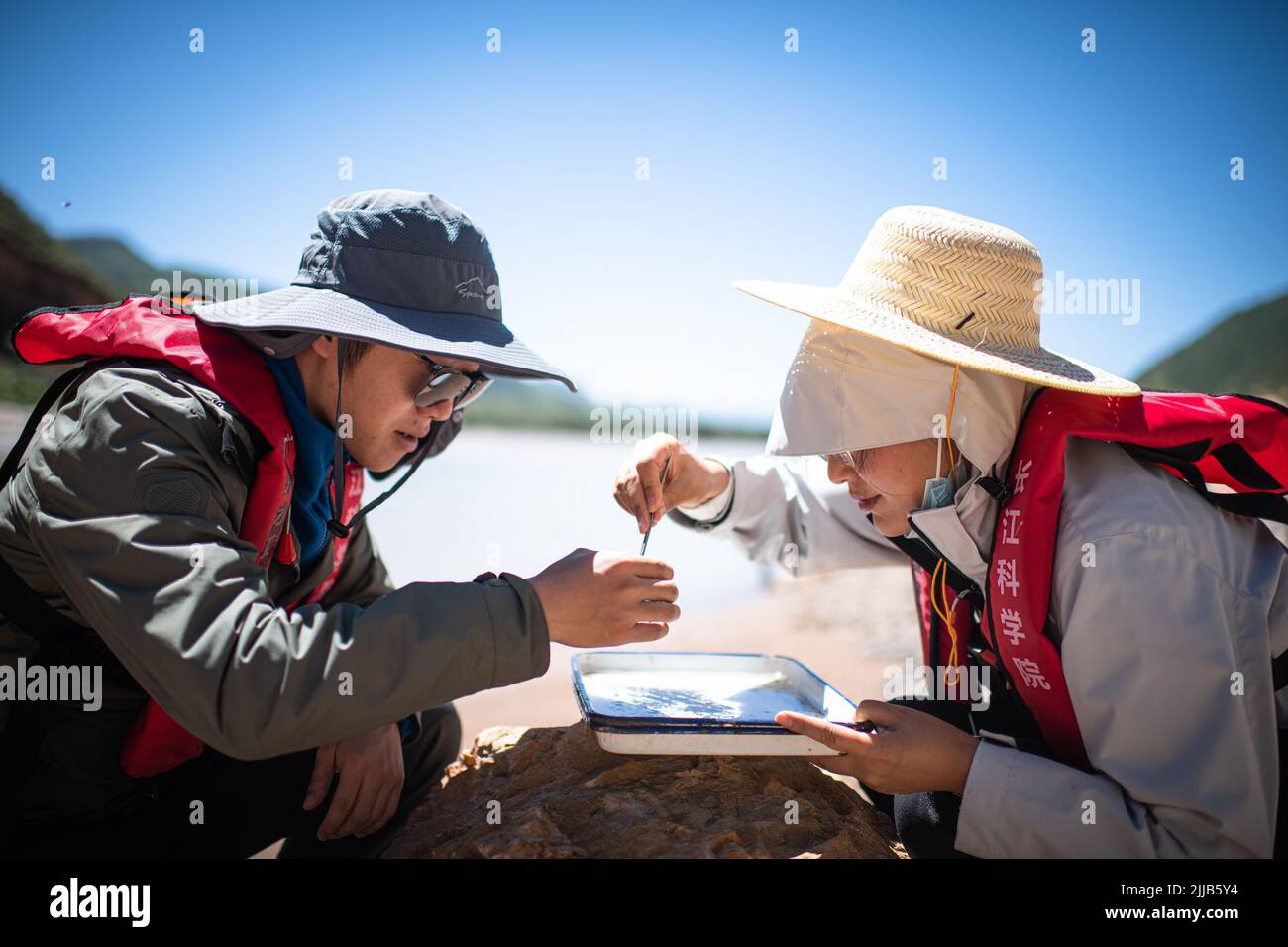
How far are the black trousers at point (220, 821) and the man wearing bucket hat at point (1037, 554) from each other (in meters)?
1.38

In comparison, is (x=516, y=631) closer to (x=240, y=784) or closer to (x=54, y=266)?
(x=240, y=784)

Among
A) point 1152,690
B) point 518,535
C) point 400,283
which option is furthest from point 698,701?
point 518,535

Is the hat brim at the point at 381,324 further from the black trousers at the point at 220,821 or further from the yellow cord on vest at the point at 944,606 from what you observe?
the yellow cord on vest at the point at 944,606

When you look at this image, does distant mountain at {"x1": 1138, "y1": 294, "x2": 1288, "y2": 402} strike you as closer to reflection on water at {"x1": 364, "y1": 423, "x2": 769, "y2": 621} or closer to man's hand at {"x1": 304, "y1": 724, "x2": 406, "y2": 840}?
reflection on water at {"x1": 364, "y1": 423, "x2": 769, "y2": 621}

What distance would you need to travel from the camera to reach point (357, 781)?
2.42 m

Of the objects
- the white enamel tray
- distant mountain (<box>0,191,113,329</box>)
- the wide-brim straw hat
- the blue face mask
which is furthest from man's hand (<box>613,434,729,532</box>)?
distant mountain (<box>0,191,113,329</box>)

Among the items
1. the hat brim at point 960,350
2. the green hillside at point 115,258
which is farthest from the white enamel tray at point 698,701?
the green hillside at point 115,258

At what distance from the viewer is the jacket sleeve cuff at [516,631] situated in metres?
1.89

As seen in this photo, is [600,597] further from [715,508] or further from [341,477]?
[715,508]

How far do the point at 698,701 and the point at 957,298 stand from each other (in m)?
1.42

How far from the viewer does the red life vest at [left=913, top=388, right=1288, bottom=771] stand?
2.21 m

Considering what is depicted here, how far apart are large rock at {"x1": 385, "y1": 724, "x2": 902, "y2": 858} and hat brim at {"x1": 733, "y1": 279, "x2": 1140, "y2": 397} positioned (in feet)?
4.16

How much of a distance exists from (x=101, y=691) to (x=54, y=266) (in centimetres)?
4210
